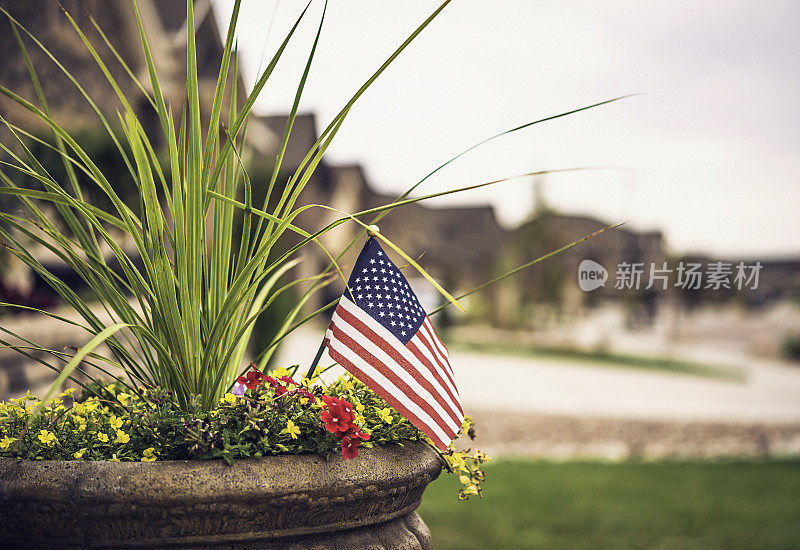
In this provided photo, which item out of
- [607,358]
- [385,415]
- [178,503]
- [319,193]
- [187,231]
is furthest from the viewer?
[319,193]

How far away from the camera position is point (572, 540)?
4355mm

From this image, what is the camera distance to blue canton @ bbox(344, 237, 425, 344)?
75.4 inches

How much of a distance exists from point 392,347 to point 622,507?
405cm

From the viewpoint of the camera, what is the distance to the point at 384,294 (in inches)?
76.7

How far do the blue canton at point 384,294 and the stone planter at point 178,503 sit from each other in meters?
0.46

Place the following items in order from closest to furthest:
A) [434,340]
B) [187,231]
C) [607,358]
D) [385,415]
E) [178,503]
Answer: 1. [178,503]
2. [187,231]
3. [385,415]
4. [434,340]
5. [607,358]

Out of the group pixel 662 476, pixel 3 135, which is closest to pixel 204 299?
pixel 662 476

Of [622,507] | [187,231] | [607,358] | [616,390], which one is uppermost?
[187,231]

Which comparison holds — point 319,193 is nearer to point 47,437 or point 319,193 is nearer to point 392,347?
point 392,347

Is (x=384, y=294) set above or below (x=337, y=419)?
above

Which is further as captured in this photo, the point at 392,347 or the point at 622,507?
the point at 622,507

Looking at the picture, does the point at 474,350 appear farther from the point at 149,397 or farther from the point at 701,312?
the point at 149,397

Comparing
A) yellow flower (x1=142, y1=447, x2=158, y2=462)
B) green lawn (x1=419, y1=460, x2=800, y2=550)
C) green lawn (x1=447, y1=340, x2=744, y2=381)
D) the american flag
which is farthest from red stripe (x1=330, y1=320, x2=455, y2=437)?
green lawn (x1=447, y1=340, x2=744, y2=381)

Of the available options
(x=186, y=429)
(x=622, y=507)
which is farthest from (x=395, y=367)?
(x=622, y=507)
